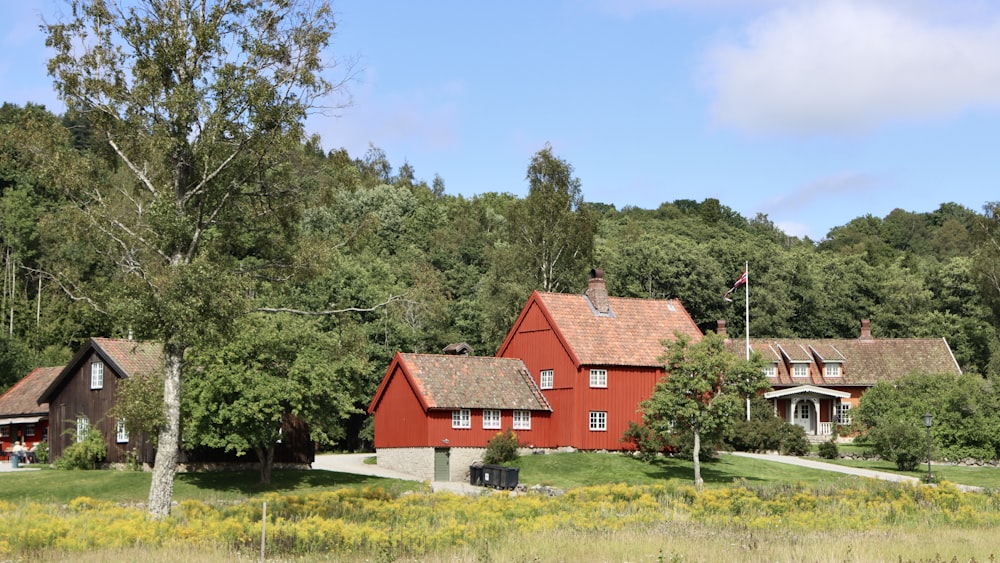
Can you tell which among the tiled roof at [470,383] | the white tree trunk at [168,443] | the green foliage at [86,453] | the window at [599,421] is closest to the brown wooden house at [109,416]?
the green foliage at [86,453]

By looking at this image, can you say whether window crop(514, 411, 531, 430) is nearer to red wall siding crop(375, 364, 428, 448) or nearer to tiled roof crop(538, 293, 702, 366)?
tiled roof crop(538, 293, 702, 366)

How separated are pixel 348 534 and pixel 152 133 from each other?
1465cm

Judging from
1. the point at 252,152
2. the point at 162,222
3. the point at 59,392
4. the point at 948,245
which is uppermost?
the point at 948,245

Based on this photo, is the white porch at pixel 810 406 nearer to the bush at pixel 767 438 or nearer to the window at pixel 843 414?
the window at pixel 843 414

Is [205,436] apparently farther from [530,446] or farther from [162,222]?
[530,446]

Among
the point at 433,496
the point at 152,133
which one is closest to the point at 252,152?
the point at 152,133

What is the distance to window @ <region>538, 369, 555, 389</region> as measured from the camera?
56.2 meters

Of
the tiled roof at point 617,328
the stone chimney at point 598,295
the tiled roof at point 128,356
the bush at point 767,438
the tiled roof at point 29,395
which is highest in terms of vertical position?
the stone chimney at point 598,295

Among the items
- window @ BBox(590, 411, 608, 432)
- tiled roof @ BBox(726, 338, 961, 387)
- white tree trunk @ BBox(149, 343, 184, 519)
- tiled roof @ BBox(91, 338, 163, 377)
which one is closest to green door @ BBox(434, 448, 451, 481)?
window @ BBox(590, 411, 608, 432)

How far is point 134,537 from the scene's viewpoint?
24.2 meters

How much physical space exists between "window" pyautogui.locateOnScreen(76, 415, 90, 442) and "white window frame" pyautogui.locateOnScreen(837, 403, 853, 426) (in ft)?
155

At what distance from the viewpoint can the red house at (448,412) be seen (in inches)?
2021

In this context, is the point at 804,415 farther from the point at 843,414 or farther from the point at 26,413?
the point at 26,413

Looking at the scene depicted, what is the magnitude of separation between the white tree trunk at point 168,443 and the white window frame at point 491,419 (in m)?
22.3
